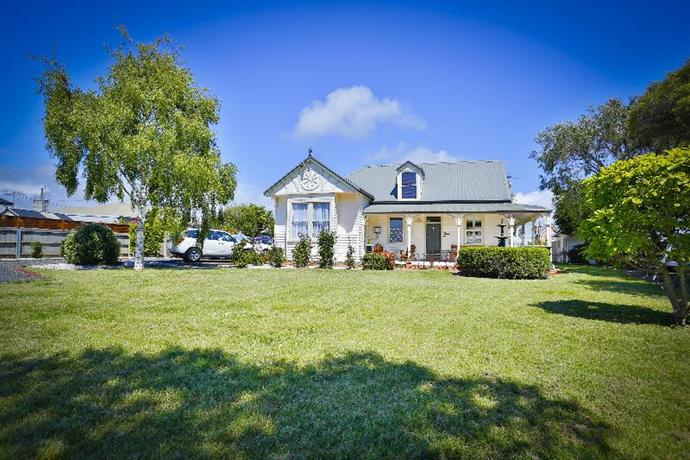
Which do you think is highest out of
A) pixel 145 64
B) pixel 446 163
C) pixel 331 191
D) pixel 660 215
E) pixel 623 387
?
pixel 145 64

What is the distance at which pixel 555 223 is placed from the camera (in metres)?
37.6

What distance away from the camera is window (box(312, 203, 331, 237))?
22016 millimetres

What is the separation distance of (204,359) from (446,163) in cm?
2411

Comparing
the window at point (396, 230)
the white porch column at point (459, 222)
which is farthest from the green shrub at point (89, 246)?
the white porch column at point (459, 222)

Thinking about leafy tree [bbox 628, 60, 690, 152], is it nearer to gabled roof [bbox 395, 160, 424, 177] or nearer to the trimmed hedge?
the trimmed hedge

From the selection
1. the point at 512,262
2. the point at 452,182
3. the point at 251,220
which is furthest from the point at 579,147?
the point at 251,220

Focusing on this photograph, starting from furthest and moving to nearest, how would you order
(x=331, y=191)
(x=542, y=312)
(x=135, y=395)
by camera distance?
(x=331, y=191), (x=542, y=312), (x=135, y=395)

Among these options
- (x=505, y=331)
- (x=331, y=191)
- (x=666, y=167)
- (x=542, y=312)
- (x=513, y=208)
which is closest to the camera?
(x=505, y=331)

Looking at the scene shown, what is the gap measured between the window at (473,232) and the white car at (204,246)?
13631 millimetres

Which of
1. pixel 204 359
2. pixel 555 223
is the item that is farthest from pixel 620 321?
pixel 555 223

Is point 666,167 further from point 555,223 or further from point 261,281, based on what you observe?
point 555,223

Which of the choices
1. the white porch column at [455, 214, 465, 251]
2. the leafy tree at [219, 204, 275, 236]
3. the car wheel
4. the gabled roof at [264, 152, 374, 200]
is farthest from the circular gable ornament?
the leafy tree at [219, 204, 275, 236]

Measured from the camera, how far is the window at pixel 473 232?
22.6 meters

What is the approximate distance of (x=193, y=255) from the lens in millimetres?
21922
